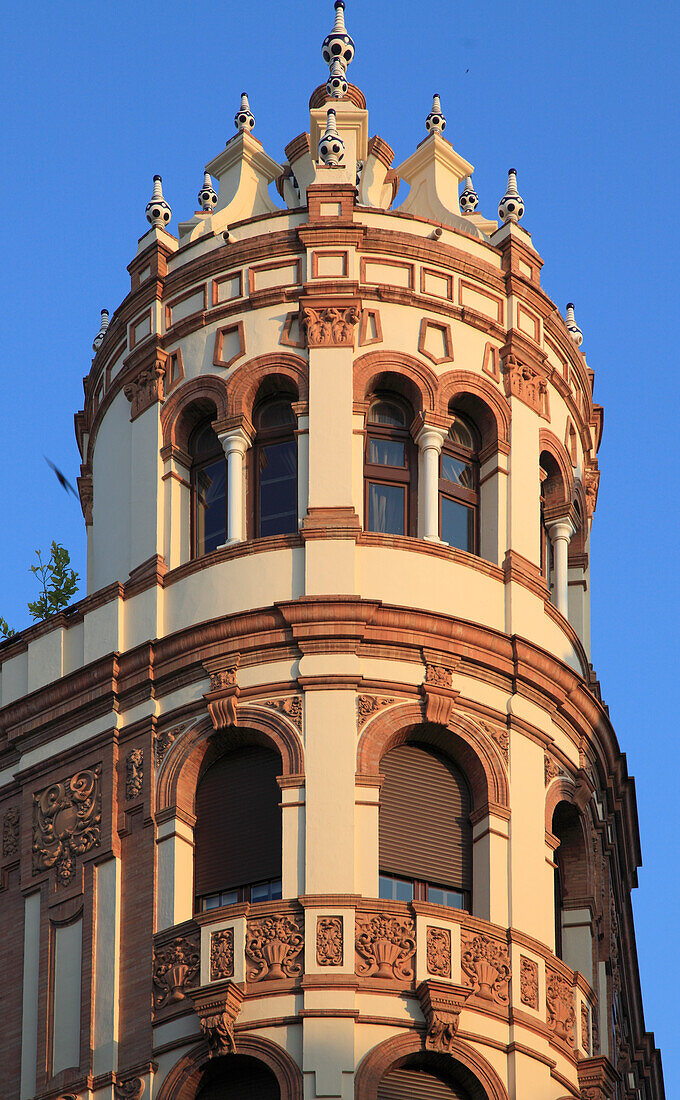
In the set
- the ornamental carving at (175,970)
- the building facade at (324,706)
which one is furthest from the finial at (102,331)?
the ornamental carving at (175,970)

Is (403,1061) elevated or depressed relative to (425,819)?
depressed

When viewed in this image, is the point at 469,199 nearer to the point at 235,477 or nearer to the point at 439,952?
the point at 235,477

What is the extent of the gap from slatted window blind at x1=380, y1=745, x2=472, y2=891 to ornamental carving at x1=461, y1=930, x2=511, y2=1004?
4.32 feet

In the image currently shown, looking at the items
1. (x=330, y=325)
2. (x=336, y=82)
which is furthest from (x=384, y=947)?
(x=336, y=82)

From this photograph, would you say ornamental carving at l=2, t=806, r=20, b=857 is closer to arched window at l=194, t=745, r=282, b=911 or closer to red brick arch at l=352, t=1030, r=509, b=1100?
arched window at l=194, t=745, r=282, b=911

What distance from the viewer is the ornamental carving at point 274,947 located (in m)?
34.6

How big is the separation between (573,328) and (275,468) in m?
7.50

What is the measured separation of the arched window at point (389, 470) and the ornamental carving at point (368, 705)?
307 centimetres

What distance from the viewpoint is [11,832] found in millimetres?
39062

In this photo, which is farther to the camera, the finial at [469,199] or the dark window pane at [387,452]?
the finial at [469,199]

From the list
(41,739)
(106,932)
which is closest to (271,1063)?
(106,932)

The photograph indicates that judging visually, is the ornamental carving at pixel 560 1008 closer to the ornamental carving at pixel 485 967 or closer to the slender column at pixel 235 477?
the ornamental carving at pixel 485 967

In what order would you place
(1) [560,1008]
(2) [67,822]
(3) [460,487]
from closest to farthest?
(1) [560,1008] < (2) [67,822] < (3) [460,487]

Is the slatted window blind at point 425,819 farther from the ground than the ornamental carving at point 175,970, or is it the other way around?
the slatted window blind at point 425,819
